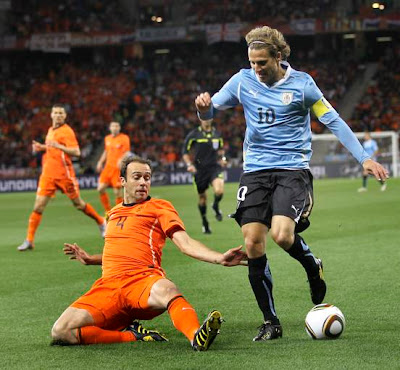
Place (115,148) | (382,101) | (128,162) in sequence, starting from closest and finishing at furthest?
(128,162)
(115,148)
(382,101)

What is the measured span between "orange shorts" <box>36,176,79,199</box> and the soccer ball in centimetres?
831

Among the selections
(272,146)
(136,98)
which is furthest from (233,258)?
(136,98)

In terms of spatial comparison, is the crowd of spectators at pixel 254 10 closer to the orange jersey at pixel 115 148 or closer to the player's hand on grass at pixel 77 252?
the orange jersey at pixel 115 148

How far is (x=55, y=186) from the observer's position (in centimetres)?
1384

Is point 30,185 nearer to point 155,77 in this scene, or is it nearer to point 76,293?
point 155,77

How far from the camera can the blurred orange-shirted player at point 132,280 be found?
19.2 feet

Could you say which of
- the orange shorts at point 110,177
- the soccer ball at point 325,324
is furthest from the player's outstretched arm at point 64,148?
the soccer ball at point 325,324

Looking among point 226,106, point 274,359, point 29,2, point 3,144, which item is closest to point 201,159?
point 226,106

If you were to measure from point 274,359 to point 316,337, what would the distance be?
658 millimetres

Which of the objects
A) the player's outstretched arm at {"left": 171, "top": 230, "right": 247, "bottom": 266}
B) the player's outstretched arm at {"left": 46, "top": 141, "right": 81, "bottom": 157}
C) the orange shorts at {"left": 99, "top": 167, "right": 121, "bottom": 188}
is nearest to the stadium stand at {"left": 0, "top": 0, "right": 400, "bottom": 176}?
the orange shorts at {"left": 99, "top": 167, "right": 121, "bottom": 188}

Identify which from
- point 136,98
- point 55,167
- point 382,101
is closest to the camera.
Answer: point 55,167

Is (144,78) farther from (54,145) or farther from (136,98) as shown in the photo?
(54,145)

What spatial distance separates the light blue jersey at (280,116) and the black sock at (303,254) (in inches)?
23.9

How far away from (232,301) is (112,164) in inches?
428
